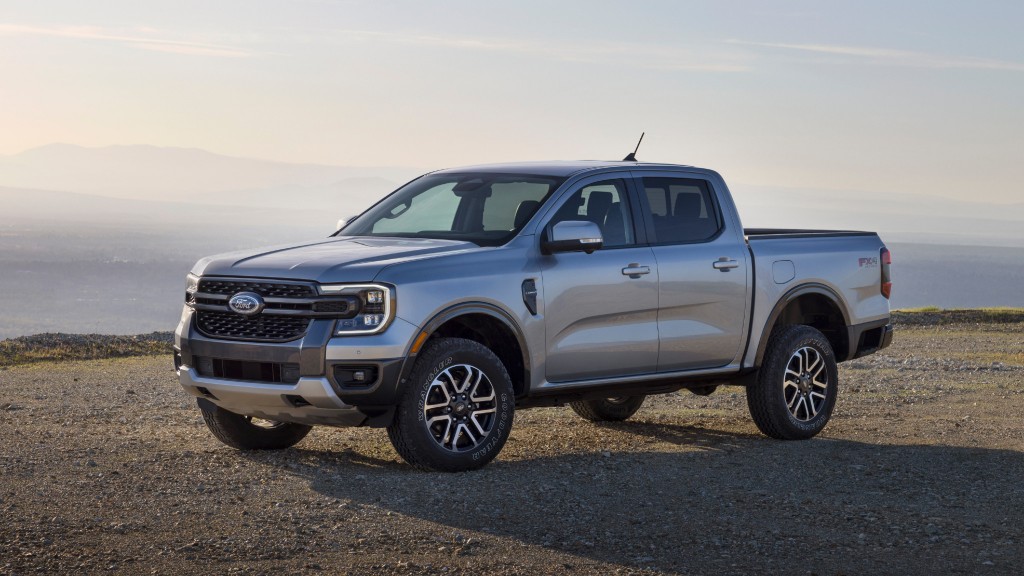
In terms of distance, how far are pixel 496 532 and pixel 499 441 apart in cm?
161

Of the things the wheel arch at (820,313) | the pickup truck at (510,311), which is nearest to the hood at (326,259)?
the pickup truck at (510,311)

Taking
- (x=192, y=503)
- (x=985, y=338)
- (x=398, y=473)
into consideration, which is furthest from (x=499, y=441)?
(x=985, y=338)

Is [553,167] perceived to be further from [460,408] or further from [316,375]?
[316,375]

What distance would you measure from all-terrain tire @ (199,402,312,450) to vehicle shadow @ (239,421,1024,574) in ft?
0.67

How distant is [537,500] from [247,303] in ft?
7.07

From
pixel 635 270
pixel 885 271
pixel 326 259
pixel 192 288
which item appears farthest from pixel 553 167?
pixel 885 271

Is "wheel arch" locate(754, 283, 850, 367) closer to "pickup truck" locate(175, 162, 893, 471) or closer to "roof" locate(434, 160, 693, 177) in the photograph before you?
"pickup truck" locate(175, 162, 893, 471)

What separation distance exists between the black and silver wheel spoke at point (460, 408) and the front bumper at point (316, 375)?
1.09 ft

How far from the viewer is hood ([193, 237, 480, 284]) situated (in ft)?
26.0

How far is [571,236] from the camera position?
28.0ft

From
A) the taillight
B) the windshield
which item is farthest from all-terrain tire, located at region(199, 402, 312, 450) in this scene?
the taillight

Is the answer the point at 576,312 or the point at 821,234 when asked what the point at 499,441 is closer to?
the point at 576,312

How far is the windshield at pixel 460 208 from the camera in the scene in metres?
8.98

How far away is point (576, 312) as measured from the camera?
8.84 metres
